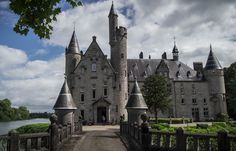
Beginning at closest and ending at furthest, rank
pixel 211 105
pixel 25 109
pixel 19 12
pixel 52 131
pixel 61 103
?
pixel 19 12 < pixel 52 131 < pixel 61 103 < pixel 211 105 < pixel 25 109

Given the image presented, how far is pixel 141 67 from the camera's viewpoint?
207ft

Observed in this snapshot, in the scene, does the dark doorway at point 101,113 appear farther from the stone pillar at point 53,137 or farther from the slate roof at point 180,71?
the stone pillar at point 53,137

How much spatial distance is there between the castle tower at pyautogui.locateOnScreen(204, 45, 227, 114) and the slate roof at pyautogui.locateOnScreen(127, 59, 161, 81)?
11.4 metres

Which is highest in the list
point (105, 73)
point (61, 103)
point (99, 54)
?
point (99, 54)

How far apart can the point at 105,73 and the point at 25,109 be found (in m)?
91.2

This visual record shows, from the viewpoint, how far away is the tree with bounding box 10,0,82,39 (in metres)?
6.66

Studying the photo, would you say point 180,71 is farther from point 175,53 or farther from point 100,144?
point 100,144

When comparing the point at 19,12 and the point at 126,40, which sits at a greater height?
the point at 126,40

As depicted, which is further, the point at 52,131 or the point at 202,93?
the point at 202,93

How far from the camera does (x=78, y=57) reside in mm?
53719

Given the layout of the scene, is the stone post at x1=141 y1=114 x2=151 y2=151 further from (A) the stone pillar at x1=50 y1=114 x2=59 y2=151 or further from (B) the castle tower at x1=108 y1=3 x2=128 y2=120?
(B) the castle tower at x1=108 y1=3 x2=128 y2=120

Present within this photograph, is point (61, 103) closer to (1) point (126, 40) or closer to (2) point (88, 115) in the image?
(2) point (88, 115)

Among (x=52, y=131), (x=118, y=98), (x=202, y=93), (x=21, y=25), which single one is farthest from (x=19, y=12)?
(x=202, y=93)

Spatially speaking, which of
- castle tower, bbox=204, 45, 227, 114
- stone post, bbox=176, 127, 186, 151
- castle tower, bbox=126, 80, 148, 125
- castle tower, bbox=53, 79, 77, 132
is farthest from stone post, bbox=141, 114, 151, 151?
castle tower, bbox=204, 45, 227, 114
